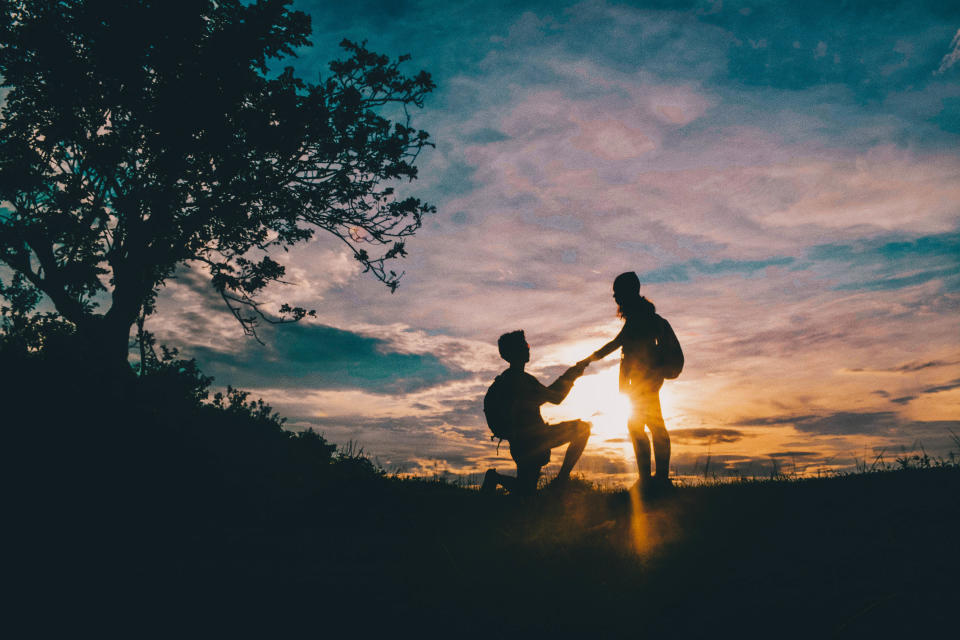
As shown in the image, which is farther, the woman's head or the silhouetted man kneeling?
the silhouetted man kneeling

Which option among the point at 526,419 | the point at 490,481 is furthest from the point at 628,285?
the point at 490,481

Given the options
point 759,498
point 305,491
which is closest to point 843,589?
point 759,498

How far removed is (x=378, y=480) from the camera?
28.3ft

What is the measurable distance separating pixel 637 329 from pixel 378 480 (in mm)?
5060

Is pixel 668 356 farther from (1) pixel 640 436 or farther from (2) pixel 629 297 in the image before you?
(1) pixel 640 436

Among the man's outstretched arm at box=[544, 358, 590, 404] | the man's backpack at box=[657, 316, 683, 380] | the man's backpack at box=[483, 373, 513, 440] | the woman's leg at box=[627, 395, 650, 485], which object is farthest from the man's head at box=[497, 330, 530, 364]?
the man's backpack at box=[657, 316, 683, 380]

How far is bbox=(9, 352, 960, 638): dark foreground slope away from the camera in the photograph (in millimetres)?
3463

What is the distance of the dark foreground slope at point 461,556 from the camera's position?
3463 mm

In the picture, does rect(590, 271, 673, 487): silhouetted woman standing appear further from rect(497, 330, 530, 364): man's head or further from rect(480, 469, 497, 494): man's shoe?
rect(480, 469, 497, 494): man's shoe

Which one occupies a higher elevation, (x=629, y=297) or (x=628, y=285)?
(x=628, y=285)

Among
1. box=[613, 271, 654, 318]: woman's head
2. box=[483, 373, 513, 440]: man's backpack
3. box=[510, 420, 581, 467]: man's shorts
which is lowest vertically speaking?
box=[510, 420, 581, 467]: man's shorts

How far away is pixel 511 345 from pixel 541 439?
1.37m

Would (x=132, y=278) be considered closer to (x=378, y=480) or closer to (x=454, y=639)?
(x=378, y=480)

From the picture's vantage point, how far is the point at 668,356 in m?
6.41
